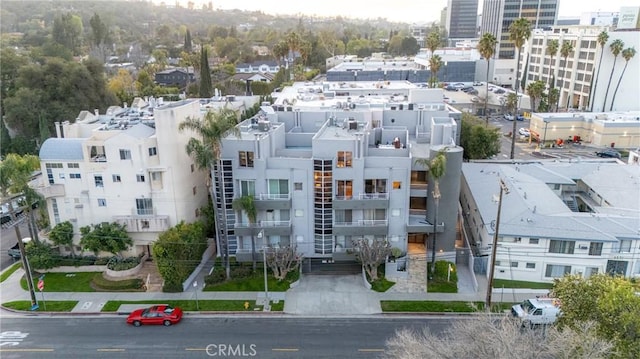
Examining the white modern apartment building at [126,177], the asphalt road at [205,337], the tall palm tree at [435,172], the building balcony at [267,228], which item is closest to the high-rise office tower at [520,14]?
the tall palm tree at [435,172]

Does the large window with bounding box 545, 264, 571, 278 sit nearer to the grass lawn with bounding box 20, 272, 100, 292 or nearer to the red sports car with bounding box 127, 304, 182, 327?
the red sports car with bounding box 127, 304, 182, 327

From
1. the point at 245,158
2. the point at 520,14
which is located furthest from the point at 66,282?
the point at 520,14

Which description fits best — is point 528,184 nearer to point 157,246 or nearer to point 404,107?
point 404,107

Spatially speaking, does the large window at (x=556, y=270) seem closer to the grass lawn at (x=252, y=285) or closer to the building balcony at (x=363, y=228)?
the building balcony at (x=363, y=228)

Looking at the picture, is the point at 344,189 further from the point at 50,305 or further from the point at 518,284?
the point at 50,305

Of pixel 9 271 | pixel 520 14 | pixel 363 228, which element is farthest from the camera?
pixel 520 14

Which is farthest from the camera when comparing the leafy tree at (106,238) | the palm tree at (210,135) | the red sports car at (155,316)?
the leafy tree at (106,238)
